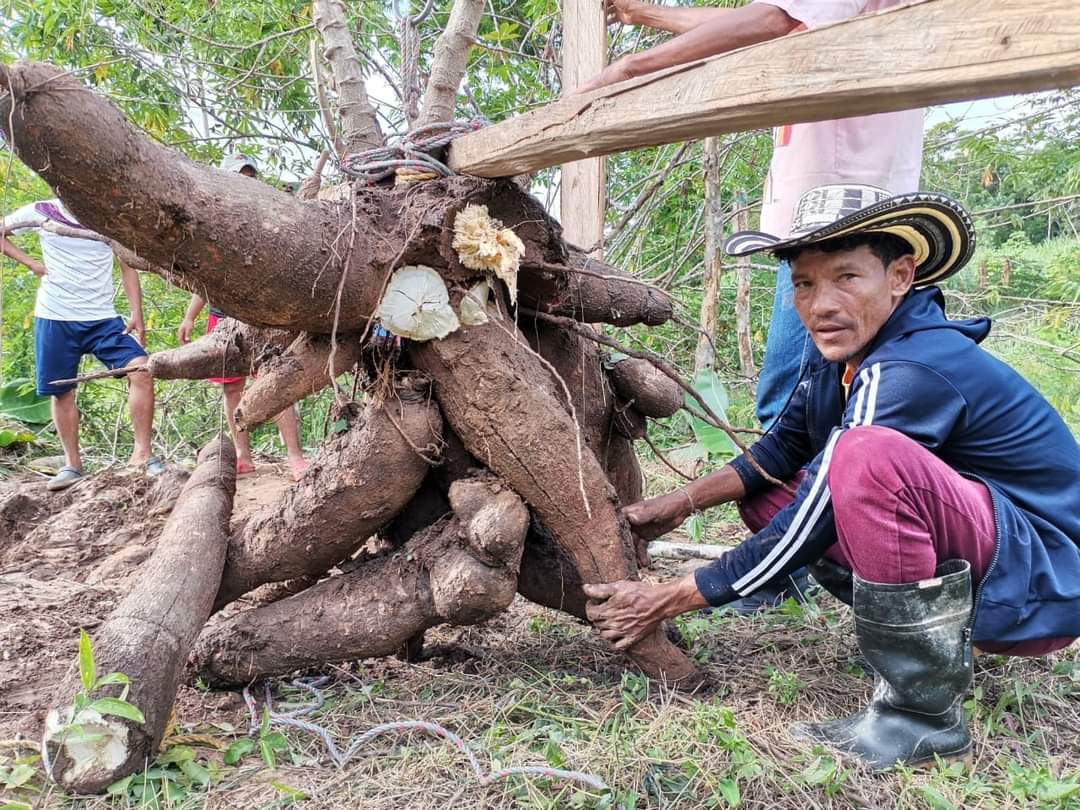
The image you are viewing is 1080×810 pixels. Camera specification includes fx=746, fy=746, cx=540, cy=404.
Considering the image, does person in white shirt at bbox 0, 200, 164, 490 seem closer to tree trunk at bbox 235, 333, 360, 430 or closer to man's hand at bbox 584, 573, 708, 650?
tree trunk at bbox 235, 333, 360, 430

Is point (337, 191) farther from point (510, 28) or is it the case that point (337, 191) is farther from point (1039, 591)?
point (510, 28)

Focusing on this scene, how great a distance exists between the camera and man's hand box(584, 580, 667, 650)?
1.86 m

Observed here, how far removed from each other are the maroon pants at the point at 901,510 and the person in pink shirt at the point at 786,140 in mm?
836

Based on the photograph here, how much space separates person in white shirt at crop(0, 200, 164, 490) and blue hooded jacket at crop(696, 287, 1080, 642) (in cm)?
355

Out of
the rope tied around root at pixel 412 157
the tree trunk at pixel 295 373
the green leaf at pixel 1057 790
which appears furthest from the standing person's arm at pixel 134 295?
the green leaf at pixel 1057 790

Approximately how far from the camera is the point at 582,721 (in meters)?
1.70

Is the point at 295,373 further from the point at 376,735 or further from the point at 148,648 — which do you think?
the point at 376,735

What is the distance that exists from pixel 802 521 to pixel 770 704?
47 cm

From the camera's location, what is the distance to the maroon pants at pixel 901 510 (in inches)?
61.1

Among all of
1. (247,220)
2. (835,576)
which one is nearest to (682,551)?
(835,576)

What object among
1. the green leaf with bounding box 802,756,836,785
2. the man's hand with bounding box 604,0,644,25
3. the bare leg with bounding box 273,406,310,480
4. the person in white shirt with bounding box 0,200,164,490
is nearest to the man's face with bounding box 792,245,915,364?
the green leaf with bounding box 802,756,836,785

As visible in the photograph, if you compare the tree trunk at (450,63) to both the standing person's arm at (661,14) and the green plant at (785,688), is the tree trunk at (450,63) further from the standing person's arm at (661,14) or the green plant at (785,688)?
the green plant at (785,688)

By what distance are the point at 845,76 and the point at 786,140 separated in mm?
1291

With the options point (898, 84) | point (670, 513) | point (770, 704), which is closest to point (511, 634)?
point (670, 513)
